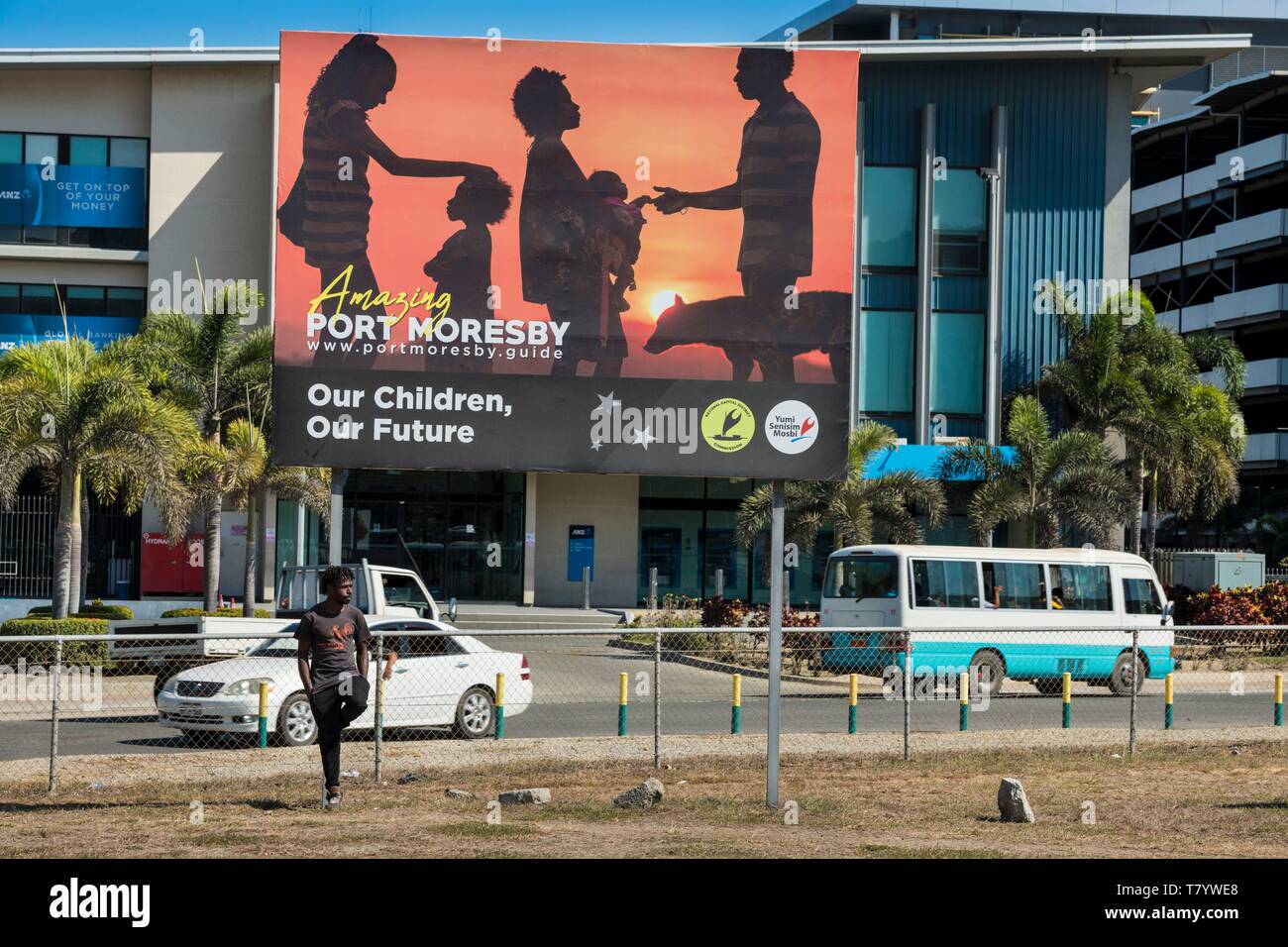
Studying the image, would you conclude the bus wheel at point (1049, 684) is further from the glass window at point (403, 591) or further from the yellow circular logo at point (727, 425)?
the yellow circular logo at point (727, 425)

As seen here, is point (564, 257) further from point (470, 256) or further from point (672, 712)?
point (672, 712)

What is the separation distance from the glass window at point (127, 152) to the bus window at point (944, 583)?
96.0 ft

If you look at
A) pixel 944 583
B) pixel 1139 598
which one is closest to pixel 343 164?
pixel 944 583

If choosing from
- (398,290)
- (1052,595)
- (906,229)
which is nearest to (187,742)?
(398,290)

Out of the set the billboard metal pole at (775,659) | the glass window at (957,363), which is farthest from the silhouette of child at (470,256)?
the glass window at (957,363)

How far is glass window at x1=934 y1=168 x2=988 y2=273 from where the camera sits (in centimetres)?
4625

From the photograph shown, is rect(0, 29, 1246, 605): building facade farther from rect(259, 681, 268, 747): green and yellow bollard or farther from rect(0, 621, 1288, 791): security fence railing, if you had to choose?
rect(259, 681, 268, 747): green and yellow bollard

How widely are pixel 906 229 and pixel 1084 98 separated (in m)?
6.66

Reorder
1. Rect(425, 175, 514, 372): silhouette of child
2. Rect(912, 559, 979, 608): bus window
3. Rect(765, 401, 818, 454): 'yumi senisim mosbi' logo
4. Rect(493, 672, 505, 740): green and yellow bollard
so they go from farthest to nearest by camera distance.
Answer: Rect(912, 559, 979, 608): bus window < Rect(493, 672, 505, 740): green and yellow bollard < Rect(425, 175, 514, 372): silhouette of child < Rect(765, 401, 818, 454): 'yumi senisim mosbi' logo

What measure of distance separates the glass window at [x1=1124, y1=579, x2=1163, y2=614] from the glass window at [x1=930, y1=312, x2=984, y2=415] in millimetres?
19954

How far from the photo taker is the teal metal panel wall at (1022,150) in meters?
46.1

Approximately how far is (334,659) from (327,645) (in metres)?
0.11

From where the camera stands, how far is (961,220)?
152 feet

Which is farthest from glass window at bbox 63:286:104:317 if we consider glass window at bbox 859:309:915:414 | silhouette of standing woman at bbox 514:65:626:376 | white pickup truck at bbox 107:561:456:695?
silhouette of standing woman at bbox 514:65:626:376
